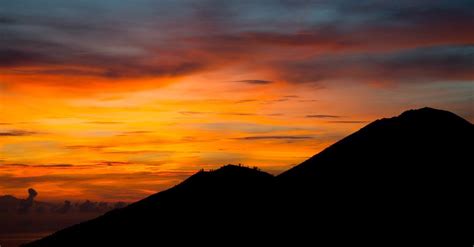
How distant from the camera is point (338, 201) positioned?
68062 millimetres

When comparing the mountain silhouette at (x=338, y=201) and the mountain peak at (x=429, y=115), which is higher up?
the mountain peak at (x=429, y=115)

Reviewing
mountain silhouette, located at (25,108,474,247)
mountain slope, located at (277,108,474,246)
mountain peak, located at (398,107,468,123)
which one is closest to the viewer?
mountain slope, located at (277,108,474,246)

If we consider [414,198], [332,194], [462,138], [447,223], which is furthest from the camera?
[462,138]

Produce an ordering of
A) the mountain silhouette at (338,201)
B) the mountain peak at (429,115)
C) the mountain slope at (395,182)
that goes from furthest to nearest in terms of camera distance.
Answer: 1. the mountain peak at (429,115)
2. the mountain silhouette at (338,201)
3. the mountain slope at (395,182)

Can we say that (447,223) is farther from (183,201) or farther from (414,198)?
(183,201)

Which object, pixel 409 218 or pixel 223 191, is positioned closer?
pixel 409 218

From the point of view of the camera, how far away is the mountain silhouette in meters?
60.6

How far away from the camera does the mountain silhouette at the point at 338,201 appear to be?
199 feet

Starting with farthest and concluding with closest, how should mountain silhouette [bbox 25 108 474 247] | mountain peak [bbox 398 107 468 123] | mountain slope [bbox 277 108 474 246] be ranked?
1. mountain peak [bbox 398 107 468 123]
2. mountain silhouette [bbox 25 108 474 247]
3. mountain slope [bbox 277 108 474 246]

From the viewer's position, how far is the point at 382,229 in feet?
195

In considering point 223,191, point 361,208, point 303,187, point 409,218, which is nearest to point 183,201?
point 223,191

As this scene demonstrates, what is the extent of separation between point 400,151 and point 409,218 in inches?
Result: 622

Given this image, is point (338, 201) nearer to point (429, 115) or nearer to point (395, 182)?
point (395, 182)

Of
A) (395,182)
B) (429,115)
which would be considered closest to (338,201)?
(395,182)
